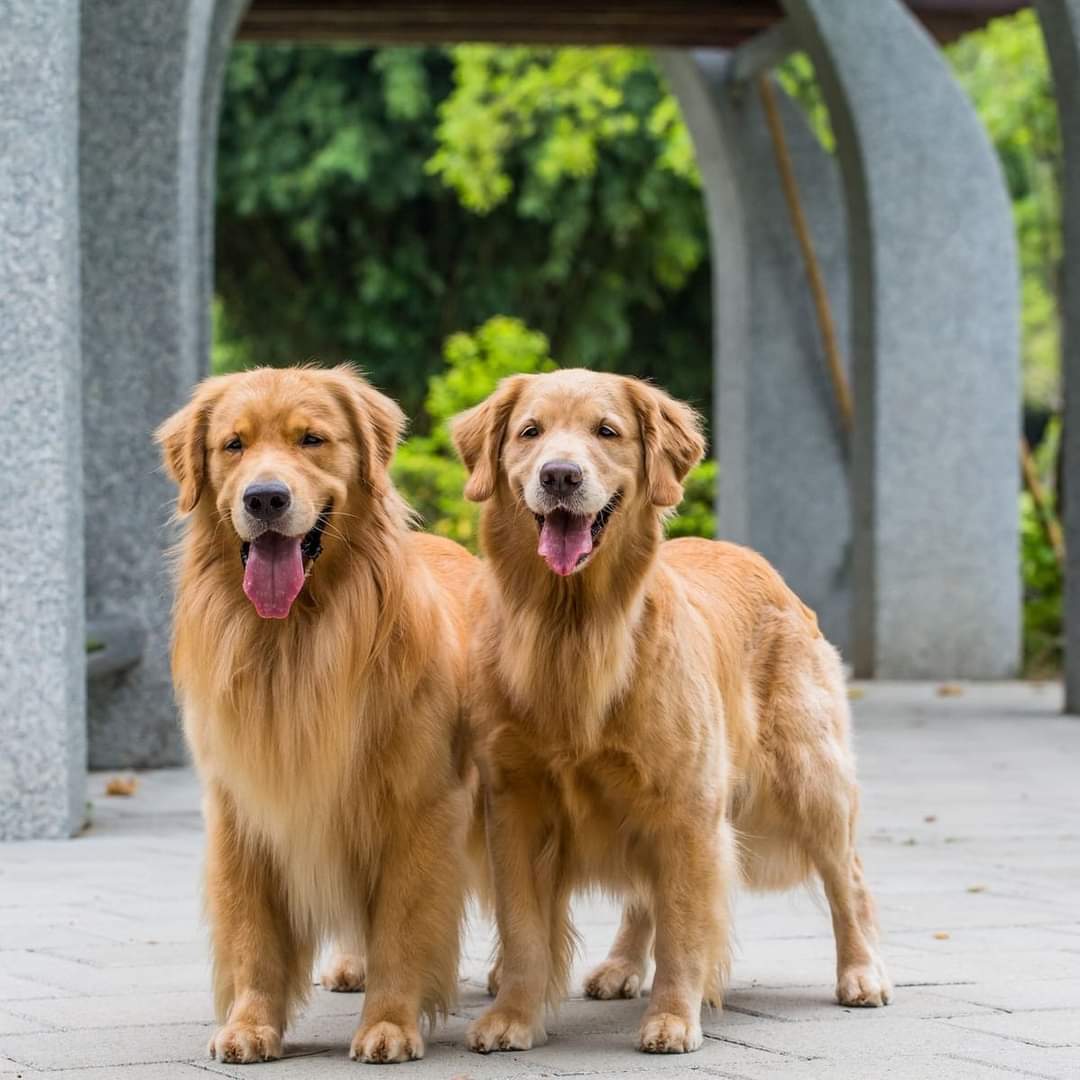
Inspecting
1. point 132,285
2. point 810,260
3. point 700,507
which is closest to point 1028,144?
point 700,507

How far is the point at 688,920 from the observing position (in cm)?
496

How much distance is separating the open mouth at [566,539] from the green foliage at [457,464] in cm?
1458

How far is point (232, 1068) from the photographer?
4.58 meters

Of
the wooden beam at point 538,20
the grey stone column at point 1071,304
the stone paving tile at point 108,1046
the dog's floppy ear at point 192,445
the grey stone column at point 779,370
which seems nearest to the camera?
the stone paving tile at point 108,1046

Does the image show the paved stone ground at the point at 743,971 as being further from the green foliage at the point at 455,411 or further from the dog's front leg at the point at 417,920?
the green foliage at the point at 455,411

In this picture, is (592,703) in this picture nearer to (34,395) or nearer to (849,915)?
(849,915)

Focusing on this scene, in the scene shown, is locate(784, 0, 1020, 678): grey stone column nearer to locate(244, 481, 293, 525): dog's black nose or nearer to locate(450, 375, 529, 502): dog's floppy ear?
locate(450, 375, 529, 502): dog's floppy ear

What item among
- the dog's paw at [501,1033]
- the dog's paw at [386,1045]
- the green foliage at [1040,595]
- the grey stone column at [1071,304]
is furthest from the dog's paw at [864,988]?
the green foliage at [1040,595]

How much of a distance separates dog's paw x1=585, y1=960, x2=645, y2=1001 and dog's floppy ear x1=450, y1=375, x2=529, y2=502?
145 centimetres

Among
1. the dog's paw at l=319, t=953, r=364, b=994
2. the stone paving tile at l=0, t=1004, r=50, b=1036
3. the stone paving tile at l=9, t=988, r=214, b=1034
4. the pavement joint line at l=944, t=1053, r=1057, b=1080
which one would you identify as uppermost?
the pavement joint line at l=944, t=1053, r=1057, b=1080

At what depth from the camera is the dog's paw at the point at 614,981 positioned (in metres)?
5.61

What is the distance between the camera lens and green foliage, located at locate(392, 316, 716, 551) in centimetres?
2072

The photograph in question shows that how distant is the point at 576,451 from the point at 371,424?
53cm

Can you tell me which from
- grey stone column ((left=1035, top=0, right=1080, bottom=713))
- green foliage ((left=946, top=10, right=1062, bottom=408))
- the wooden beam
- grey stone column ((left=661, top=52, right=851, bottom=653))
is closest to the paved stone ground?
grey stone column ((left=1035, top=0, right=1080, bottom=713))
